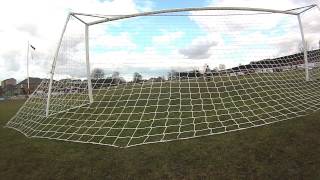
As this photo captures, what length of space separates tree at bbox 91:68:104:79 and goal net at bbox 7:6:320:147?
28 mm

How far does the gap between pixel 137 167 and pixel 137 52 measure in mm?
3559

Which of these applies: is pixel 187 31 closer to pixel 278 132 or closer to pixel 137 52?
pixel 137 52

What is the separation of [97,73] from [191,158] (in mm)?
4346

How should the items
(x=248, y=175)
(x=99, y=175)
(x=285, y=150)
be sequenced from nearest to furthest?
(x=248, y=175) → (x=99, y=175) → (x=285, y=150)

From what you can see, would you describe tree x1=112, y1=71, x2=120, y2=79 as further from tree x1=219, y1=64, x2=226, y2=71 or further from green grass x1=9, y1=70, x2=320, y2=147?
tree x1=219, y1=64, x2=226, y2=71

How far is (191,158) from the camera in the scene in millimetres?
5367

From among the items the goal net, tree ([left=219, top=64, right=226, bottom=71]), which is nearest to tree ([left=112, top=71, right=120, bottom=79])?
the goal net

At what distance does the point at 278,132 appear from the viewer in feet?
20.4

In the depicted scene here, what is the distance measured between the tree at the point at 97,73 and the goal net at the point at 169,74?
3cm

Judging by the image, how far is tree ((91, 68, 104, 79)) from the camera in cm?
872

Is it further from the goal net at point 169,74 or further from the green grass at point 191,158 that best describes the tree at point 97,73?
the green grass at point 191,158

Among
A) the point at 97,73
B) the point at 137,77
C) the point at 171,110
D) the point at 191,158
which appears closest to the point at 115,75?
the point at 137,77

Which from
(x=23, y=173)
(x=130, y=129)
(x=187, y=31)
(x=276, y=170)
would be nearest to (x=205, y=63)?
(x=187, y=31)

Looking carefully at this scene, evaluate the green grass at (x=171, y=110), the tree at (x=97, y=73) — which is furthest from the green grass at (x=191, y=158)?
the tree at (x=97, y=73)
